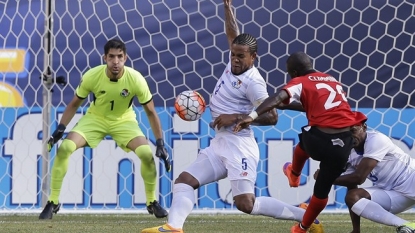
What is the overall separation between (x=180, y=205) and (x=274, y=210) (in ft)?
2.59

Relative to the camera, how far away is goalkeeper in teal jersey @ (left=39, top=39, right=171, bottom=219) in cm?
927

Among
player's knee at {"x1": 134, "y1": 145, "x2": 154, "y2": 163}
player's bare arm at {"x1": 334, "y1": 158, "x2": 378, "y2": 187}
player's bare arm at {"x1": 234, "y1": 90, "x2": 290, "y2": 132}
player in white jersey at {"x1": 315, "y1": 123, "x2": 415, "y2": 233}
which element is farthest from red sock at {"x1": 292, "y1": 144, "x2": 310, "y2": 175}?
player's knee at {"x1": 134, "y1": 145, "x2": 154, "y2": 163}

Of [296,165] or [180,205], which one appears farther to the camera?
[296,165]

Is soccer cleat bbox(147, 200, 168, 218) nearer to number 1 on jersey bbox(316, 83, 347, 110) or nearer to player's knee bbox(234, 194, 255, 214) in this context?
player's knee bbox(234, 194, 255, 214)

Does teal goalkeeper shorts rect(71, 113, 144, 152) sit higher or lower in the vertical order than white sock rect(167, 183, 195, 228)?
higher

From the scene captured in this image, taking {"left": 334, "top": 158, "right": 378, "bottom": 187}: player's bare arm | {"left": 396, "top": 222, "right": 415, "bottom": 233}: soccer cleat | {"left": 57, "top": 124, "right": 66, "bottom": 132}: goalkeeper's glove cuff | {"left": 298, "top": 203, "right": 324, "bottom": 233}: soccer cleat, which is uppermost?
{"left": 57, "top": 124, "right": 66, "bottom": 132}: goalkeeper's glove cuff

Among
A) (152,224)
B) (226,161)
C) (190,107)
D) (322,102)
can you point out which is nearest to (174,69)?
(152,224)

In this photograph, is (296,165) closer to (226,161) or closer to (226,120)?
(226,161)

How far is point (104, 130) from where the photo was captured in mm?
9602

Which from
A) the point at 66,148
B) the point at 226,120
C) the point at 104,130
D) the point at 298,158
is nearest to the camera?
the point at 226,120

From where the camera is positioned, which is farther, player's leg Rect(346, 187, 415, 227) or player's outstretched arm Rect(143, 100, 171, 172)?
player's outstretched arm Rect(143, 100, 171, 172)

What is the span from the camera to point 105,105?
958cm

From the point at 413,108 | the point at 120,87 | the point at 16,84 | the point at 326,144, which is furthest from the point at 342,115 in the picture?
the point at 16,84

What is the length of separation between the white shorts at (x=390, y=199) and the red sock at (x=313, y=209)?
0.56 m
